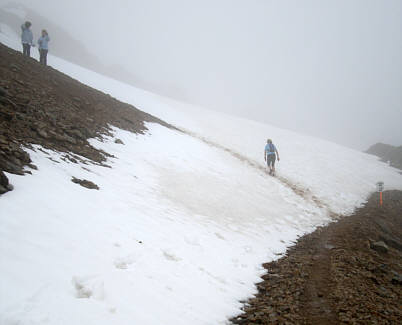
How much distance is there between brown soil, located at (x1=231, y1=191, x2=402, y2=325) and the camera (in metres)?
3.85

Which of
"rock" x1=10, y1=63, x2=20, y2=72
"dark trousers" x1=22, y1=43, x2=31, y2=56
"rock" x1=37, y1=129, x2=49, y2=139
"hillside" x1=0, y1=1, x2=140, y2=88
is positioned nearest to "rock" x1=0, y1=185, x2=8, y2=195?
"rock" x1=37, y1=129, x2=49, y2=139

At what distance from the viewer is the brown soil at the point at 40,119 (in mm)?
5723

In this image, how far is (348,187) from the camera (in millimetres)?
18172

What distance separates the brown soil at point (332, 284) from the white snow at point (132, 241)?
0.48 m

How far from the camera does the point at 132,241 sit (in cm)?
444

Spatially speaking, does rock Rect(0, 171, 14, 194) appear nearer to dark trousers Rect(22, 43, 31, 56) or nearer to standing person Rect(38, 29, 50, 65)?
standing person Rect(38, 29, 50, 65)

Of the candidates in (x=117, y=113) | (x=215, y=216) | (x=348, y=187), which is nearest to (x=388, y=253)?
(x=215, y=216)

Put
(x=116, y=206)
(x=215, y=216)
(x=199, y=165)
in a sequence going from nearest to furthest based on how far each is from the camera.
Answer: (x=116, y=206), (x=215, y=216), (x=199, y=165)

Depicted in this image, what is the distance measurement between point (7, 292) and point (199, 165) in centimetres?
1136

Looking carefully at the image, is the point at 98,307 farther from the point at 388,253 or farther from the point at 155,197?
the point at 388,253

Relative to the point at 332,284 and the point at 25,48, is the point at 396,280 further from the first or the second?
the point at 25,48

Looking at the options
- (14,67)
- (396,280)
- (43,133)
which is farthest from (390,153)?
(14,67)

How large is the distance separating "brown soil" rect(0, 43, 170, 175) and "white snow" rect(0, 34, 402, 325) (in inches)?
21.1

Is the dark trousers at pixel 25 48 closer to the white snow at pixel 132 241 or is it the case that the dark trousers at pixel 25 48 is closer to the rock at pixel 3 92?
the rock at pixel 3 92
